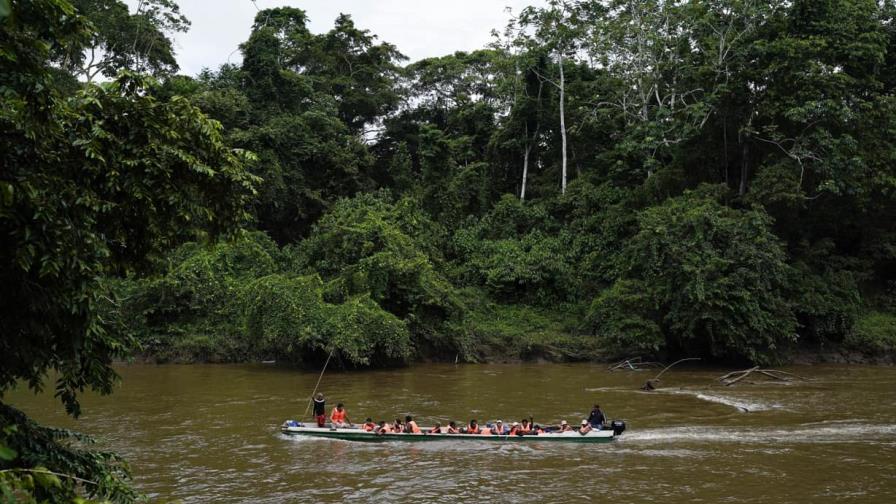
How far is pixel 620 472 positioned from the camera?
528 inches

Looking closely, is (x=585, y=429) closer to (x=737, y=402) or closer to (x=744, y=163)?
(x=737, y=402)

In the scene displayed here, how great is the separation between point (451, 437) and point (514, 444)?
4.81 ft

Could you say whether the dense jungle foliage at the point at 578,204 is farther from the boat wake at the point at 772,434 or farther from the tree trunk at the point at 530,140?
the boat wake at the point at 772,434

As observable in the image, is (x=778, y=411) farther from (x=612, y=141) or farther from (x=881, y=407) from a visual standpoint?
(x=612, y=141)

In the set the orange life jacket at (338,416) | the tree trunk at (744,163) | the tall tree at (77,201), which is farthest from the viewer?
the tree trunk at (744,163)

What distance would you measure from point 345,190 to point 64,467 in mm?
34001

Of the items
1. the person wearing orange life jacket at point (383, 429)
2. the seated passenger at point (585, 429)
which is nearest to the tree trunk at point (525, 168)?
the seated passenger at point (585, 429)

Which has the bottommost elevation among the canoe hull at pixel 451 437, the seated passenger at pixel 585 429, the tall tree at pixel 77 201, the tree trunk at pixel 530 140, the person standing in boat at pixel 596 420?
the canoe hull at pixel 451 437

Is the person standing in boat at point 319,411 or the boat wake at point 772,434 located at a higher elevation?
the person standing in boat at point 319,411

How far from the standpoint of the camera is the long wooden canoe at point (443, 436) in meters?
15.7

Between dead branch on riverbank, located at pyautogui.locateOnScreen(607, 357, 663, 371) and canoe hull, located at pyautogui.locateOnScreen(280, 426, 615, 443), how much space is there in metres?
11.5

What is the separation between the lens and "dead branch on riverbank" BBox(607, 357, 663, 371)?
2692 cm

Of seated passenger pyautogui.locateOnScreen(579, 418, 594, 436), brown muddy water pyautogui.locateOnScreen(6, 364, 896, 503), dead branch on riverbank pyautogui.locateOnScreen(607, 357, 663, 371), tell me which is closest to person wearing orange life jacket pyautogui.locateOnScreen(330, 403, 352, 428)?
brown muddy water pyautogui.locateOnScreen(6, 364, 896, 503)

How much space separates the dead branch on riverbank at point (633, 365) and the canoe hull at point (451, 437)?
11474mm
